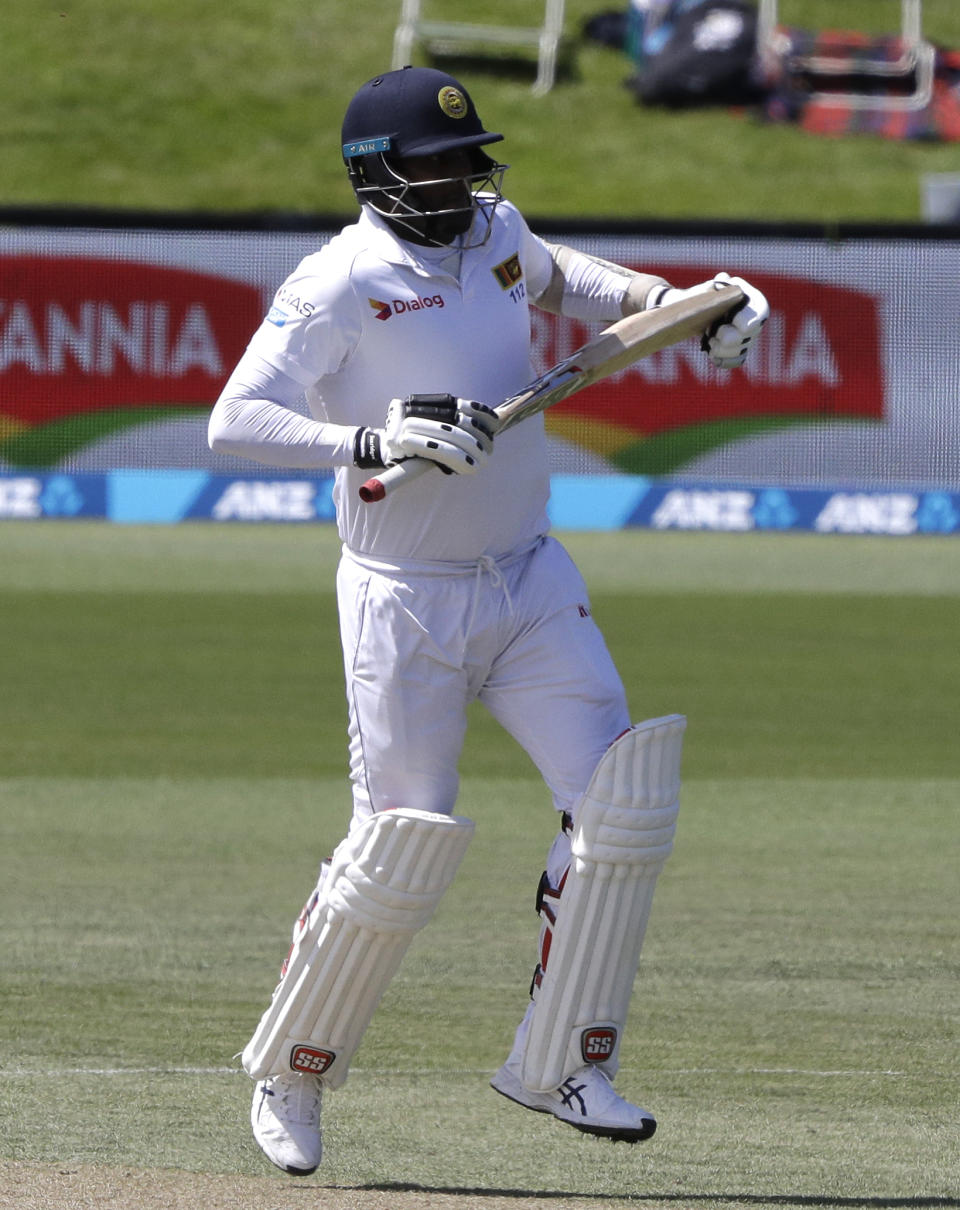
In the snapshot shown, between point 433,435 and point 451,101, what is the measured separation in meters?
0.73

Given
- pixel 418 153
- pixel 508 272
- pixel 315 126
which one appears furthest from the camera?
pixel 315 126

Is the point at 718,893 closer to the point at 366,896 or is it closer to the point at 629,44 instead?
the point at 366,896

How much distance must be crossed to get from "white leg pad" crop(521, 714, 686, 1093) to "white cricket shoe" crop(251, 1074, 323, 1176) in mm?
414

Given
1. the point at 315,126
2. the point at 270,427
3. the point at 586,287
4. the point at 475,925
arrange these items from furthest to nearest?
the point at 315,126
the point at 475,925
the point at 586,287
the point at 270,427

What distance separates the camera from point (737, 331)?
13.5ft

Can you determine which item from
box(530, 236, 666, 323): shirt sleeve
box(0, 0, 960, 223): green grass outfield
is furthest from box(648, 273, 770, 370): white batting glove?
box(0, 0, 960, 223): green grass outfield

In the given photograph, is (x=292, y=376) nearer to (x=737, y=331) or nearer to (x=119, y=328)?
(x=737, y=331)

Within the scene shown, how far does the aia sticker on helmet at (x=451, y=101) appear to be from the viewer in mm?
3924

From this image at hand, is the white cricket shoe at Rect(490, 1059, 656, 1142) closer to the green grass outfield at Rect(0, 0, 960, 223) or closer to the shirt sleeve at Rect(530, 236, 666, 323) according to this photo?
the shirt sleeve at Rect(530, 236, 666, 323)

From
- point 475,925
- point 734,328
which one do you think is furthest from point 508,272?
point 475,925

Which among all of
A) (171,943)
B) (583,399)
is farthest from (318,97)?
(171,943)

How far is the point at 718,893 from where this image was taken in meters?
6.28

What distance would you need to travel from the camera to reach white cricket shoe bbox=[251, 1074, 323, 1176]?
3773mm

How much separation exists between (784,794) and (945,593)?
5.88 m
